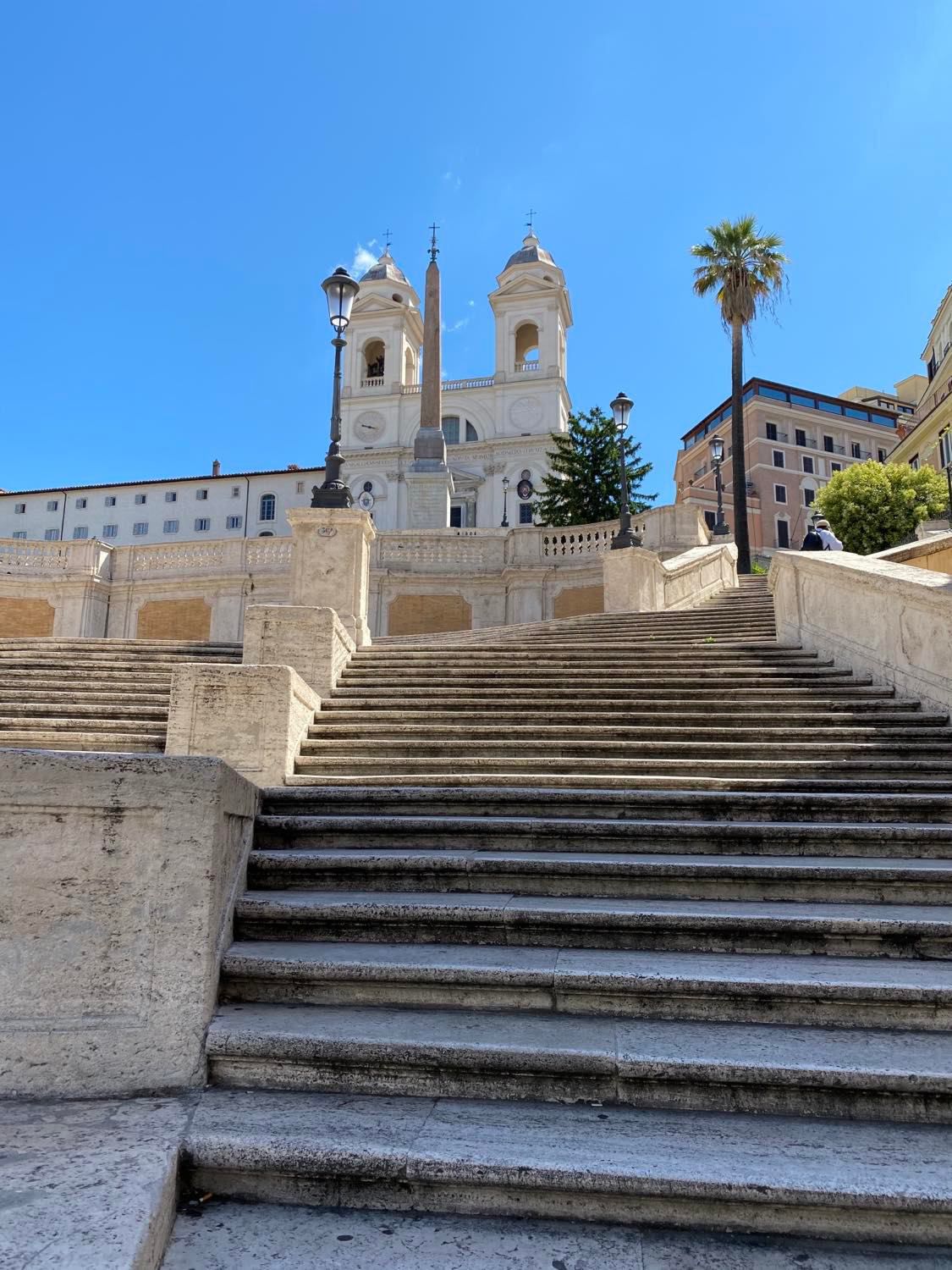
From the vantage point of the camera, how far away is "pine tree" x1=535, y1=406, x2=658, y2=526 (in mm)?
35375

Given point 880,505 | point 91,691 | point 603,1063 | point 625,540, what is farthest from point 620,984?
point 880,505

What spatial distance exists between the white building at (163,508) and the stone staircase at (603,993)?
6340cm

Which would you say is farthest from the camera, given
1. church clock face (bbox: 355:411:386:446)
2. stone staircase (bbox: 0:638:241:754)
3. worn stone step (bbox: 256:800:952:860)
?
church clock face (bbox: 355:411:386:446)

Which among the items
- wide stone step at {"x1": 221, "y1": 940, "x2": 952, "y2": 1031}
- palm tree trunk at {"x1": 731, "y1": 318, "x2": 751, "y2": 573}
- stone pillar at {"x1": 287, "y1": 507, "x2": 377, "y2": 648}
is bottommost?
wide stone step at {"x1": 221, "y1": 940, "x2": 952, "y2": 1031}

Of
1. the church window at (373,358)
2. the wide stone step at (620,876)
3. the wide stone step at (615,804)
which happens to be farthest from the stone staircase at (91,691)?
the church window at (373,358)

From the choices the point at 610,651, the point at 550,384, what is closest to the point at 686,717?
the point at 610,651

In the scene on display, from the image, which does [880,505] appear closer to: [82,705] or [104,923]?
[82,705]

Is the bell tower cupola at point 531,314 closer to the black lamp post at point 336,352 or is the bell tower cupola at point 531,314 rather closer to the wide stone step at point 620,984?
the black lamp post at point 336,352

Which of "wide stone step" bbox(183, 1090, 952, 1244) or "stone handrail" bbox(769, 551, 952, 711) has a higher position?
"stone handrail" bbox(769, 551, 952, 711)

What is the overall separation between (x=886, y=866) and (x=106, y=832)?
361 centimetres

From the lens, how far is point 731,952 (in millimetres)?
3799

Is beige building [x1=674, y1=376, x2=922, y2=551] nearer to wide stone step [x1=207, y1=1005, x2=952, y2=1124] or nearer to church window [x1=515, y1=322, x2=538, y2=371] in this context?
church window [x1=515, y1=322, x2=538, y2=371]

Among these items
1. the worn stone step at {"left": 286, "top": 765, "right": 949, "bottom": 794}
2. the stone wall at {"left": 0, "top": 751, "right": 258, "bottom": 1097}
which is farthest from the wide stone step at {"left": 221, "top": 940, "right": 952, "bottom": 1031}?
the worn stone step at {"left": 286, "top": 765, "right": 949, "bottom": 794}

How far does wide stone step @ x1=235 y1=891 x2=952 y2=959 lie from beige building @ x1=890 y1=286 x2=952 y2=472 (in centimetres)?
4511
